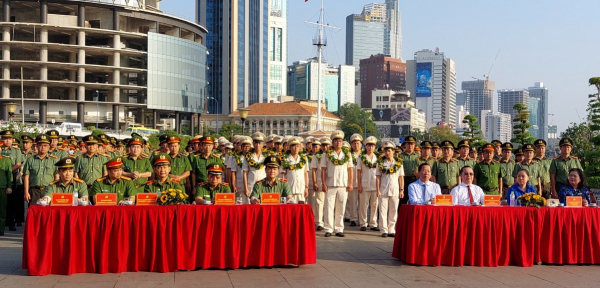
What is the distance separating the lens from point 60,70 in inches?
2798

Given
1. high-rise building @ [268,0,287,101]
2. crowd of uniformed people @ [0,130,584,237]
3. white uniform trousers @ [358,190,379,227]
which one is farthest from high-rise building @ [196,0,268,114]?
white uniform trousers @ [358,190,379,227]

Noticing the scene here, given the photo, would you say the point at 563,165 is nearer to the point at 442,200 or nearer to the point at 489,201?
the point at 489,201

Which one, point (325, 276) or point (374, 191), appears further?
point (374, 191)

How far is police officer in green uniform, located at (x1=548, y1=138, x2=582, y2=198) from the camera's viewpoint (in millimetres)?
11867

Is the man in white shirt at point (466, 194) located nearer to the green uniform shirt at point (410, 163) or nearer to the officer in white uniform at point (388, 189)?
the officer in white uniform at point (388, 189)

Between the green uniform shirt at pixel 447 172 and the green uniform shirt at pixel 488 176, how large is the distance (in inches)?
31.7

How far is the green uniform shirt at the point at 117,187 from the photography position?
348 inches

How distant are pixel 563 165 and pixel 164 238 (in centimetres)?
801

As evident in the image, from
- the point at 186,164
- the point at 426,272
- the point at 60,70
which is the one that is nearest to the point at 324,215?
the point at 186,164

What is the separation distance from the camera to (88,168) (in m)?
11.4

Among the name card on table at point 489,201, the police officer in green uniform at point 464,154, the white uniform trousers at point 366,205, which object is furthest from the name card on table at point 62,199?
the police officer in green uniform at point 464,154

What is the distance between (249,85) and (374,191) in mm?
126748

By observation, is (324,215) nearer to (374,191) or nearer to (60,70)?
(374,191)

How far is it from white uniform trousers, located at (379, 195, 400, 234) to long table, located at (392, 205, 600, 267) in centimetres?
304
